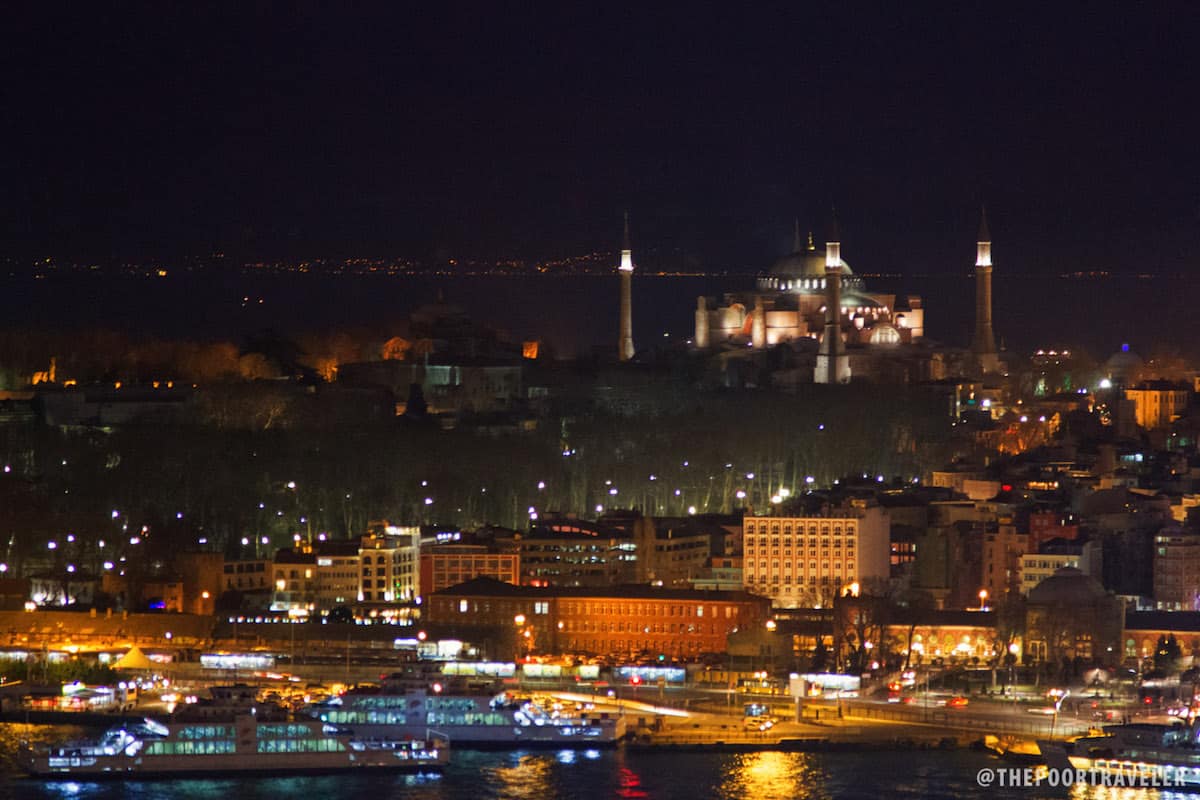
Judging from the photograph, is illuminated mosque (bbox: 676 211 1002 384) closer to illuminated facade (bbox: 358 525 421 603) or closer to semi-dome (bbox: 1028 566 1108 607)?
illuminated facade (bbox: 358 525 421 603)

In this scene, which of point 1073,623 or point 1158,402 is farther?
point 1158,402


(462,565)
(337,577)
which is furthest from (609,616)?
(337,577)

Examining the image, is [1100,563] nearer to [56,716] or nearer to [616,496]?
[616,496]

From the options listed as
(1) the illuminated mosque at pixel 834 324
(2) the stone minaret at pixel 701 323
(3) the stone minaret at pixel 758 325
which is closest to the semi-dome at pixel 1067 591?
(1) the illuminated mosque at pixel 834 324

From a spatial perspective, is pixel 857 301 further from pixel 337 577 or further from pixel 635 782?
pixel 635 782

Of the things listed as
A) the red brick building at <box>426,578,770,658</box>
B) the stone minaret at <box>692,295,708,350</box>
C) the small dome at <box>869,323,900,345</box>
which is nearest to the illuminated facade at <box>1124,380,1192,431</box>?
the small dome at <box>869,323,900,345</box>

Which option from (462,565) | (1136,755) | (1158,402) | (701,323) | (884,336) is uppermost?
(701,323)
